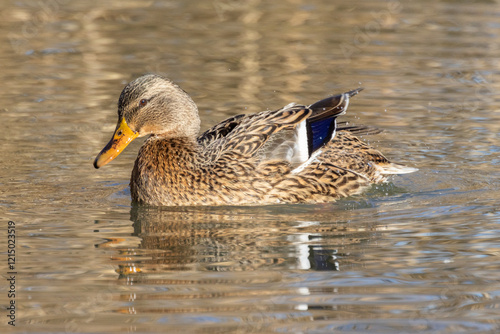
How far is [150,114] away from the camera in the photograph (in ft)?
30.0

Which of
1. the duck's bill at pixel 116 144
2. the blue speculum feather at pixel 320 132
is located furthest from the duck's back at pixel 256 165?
the duck's bill at pixel 116 144

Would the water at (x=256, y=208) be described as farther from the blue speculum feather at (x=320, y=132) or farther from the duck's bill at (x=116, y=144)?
the blue speculum feather at (x=320, y=132)

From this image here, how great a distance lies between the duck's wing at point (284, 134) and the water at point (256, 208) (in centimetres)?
59

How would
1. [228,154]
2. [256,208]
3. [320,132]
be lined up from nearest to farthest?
1. [256,208]
2. [228,154]
3. [320,132]

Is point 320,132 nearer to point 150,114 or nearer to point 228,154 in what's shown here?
point 228,154

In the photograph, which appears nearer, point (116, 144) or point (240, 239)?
point (240, 239)

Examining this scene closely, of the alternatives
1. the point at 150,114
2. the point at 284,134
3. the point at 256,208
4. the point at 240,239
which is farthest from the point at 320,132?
the point at 240,239

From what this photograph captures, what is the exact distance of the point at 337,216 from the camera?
8602 mm

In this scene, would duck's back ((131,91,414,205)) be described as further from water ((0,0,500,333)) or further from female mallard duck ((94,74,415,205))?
water ((0,0,500,333))

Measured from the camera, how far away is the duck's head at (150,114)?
9.00 meters

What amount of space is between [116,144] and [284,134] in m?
1.64

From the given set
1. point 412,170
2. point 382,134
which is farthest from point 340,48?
point 412,170

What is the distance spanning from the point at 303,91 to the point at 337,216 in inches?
212

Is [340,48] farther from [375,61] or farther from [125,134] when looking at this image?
[125,134]
